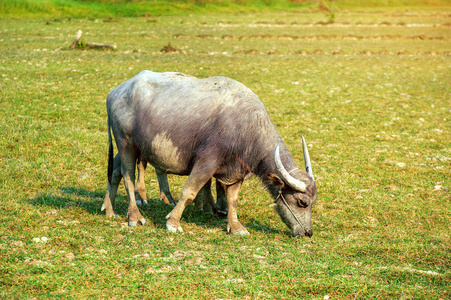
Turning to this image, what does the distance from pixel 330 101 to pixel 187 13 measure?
3912 cm

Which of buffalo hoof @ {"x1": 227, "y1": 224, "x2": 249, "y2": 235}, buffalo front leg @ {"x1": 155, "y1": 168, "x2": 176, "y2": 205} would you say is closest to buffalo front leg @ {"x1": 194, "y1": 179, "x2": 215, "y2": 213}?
buffalo front leg @ {"x1": 155, "y1": 168, "x2": 176, "y2": 205}

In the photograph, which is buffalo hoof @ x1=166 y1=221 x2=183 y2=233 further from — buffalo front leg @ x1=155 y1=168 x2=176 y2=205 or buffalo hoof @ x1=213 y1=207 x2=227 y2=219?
buffalo front leg @ x1=155 y1=168 x2=176 y2=205

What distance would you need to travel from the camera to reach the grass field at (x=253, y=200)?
18.4 ft

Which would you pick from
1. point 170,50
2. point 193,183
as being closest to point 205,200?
point 193,183

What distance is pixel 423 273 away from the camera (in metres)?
6.00

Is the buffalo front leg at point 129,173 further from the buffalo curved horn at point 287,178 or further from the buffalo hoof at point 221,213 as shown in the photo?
the buffalo curved horn at point 287,178

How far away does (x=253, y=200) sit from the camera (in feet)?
28.8

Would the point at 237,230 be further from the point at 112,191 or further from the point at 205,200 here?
the point at 112,191

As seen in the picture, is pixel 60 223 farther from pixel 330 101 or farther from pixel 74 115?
pixel 330 101

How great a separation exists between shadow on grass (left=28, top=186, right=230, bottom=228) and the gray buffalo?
0.51 meters

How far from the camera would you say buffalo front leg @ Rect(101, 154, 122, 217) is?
25.2 feet

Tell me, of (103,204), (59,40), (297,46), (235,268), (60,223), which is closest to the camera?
(235,268)

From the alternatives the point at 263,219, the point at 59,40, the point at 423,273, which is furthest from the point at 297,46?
the point at 423,273

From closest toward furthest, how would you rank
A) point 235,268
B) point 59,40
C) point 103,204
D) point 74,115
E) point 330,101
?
point 235,268, point 103,204, point 74,115, point 330,101, point 59,40
